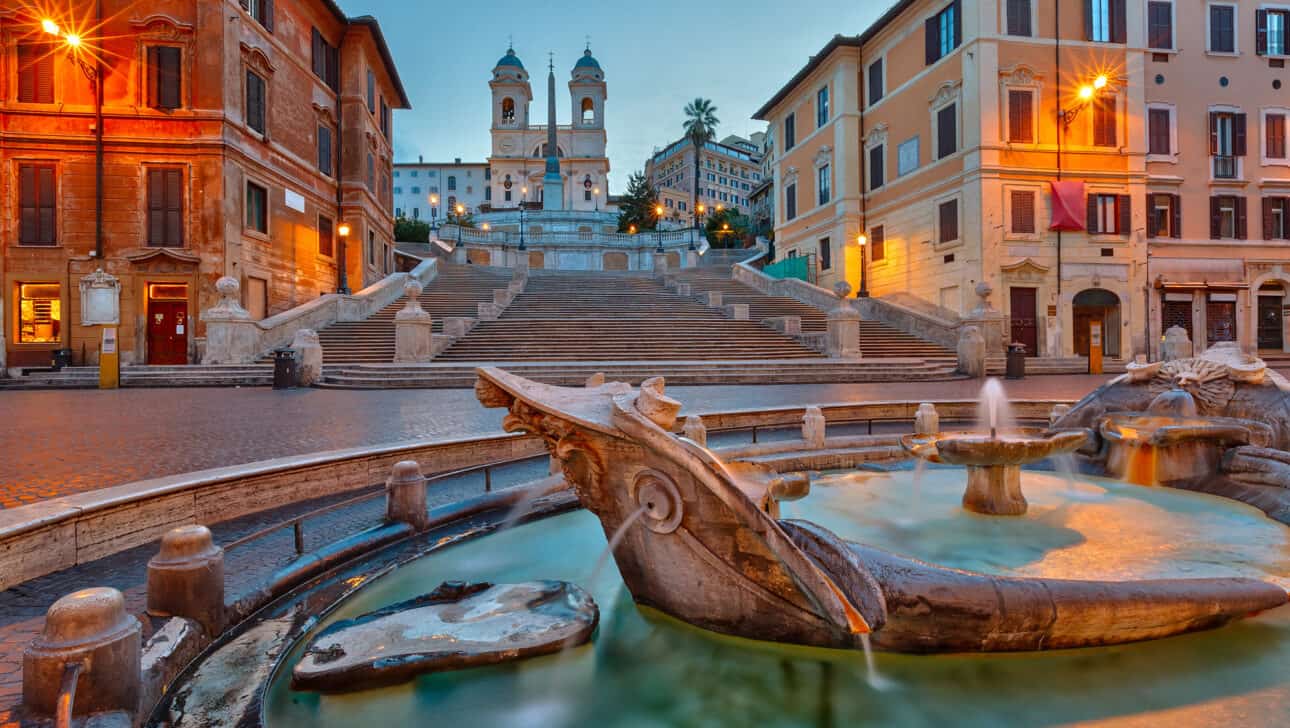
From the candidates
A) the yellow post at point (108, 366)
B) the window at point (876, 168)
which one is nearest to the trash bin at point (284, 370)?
the yellow post at point (108, 366)

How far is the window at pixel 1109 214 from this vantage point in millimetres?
25500

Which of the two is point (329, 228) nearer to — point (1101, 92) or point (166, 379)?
point (166, 379)

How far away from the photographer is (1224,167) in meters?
26.8

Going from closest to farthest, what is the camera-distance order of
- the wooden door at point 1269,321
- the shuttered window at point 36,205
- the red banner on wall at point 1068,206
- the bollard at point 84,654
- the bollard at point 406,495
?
the bollard at point 84,654 → the bollard at point 406,495 → the shuttered window at point 36,205 → the red banner on wall at point 1068,206 → the wooden door at point 1269,321

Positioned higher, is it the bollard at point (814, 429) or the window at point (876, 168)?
the window at point (876, 168)

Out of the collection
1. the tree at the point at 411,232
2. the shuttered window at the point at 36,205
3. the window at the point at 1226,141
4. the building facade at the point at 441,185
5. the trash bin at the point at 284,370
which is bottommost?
the trash bin at the point at 284,370

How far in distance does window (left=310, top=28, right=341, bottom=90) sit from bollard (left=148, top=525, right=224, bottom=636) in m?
30.6

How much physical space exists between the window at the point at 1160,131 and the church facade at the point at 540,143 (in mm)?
60611

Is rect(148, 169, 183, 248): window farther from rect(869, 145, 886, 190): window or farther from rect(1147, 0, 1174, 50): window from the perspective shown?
rect(1147, 0, 1174, 50): window

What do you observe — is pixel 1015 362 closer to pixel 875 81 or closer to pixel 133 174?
pixel 875 81

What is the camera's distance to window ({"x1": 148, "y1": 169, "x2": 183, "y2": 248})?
21.4 metres

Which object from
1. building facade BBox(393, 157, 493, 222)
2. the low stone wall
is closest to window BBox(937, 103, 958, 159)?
the low stone wall

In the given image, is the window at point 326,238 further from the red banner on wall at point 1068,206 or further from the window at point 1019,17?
the red banner on wall at point 1068,206

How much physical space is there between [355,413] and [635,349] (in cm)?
1010
